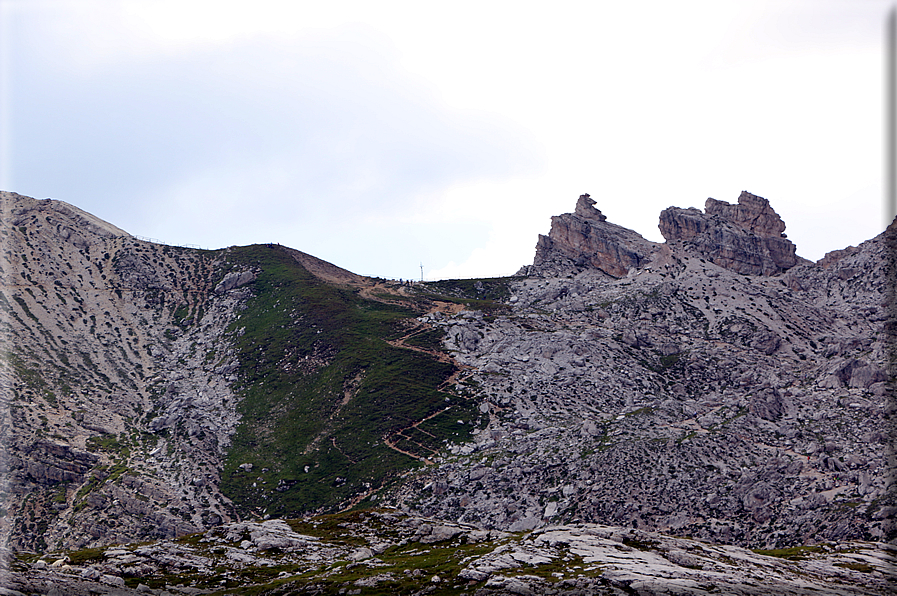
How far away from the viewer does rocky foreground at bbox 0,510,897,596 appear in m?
64.9

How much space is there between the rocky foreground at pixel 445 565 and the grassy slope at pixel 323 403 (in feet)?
102

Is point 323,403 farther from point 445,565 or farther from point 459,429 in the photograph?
point 445,565

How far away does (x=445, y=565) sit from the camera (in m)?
74.6

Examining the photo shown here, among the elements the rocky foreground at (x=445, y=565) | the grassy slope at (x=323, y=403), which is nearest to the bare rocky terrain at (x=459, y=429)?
the rocky foreground at (x=445, y=565)

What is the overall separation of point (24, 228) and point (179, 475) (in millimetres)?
106066

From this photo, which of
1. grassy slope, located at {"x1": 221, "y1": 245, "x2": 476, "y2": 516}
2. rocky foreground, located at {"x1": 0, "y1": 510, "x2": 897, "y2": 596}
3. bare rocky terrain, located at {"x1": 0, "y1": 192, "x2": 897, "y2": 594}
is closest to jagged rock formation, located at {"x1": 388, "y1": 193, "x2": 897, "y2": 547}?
bare rocky terrain, located at {"x1": 0, "y1": 192, "x2": 897, "y2": 594}

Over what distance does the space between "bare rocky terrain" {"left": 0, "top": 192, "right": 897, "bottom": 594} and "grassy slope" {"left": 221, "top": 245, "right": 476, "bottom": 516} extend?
55 centimetres

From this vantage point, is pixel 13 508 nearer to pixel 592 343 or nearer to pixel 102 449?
pixel 102 449

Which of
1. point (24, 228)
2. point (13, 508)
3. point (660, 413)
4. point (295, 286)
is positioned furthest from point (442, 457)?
point (24, 228)

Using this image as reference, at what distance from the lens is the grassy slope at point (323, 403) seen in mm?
127188

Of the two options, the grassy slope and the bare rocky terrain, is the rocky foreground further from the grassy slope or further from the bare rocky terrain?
the grassy slope

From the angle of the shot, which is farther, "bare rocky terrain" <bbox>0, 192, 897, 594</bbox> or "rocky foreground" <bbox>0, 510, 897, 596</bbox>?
"bare rocky terrain" <bbox>0, 192, 897, 594</bbox>

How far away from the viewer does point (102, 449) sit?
132250mm

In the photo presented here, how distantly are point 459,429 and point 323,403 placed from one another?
2915 cm
